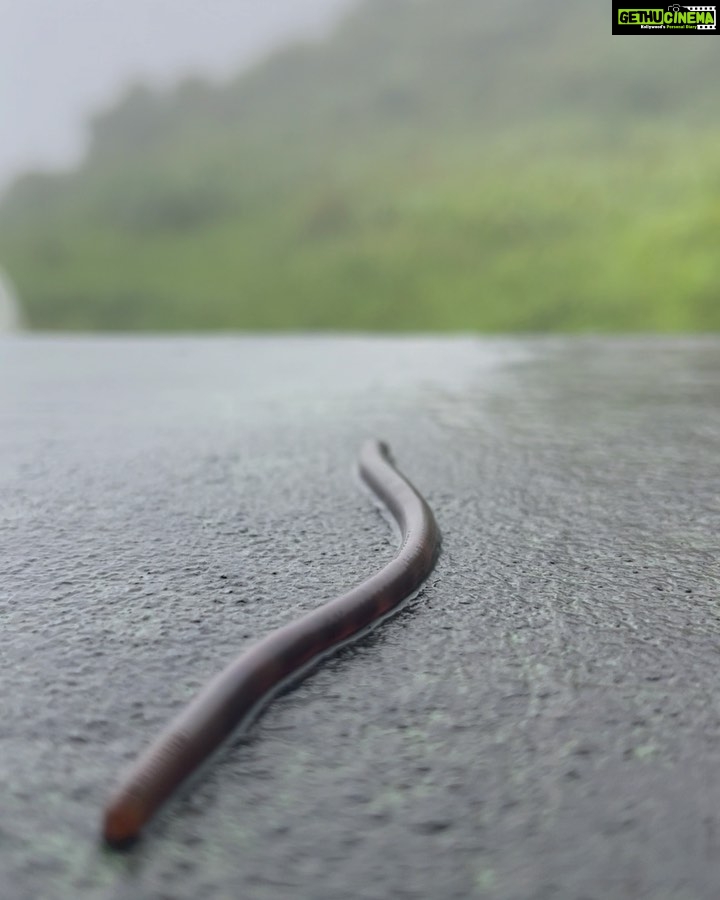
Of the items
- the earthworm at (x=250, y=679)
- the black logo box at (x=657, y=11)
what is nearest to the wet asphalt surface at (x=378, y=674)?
the earthworm at (x=250, y=679)

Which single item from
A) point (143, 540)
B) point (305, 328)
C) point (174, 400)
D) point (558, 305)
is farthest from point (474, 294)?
point (143, 540)

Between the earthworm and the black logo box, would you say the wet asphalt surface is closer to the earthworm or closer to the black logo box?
the earthworm

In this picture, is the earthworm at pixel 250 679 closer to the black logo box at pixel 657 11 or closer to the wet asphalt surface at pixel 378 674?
the wet asphalt surface at pixel 378 674

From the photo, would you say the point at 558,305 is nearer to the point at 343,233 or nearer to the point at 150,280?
the point at 343,233

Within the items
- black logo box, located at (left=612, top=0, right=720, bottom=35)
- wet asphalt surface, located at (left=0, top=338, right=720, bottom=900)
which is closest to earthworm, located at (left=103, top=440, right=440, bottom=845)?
wet asphalt surface, located at (left=0, top=338, right=720, bottom=900)

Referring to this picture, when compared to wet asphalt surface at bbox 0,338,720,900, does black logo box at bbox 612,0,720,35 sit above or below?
above

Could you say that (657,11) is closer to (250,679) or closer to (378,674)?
(378,674)
